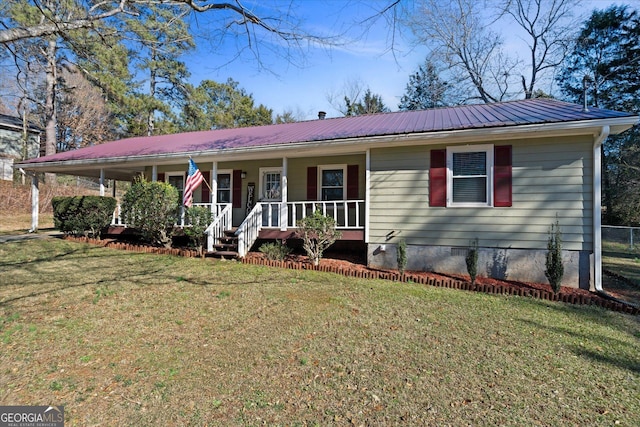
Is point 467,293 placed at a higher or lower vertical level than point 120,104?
lower

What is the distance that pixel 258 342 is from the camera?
3.86 m

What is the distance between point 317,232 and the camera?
7785mm

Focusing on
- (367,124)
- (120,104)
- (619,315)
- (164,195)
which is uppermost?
(120,104)

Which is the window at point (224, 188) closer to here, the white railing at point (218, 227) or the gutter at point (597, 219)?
the white railing at point (218, 227)

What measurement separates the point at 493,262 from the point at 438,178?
2.19m

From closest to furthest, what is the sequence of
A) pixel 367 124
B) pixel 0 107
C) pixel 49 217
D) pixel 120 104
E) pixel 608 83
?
pixel 367 124
pixel 49 217
pixel 608 83
pixel 120 104
pixel 0 107

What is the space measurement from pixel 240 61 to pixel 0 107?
31.2 metres

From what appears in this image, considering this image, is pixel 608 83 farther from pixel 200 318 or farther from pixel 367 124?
pixel 200 318

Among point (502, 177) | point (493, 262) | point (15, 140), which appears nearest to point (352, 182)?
point (502, 177)

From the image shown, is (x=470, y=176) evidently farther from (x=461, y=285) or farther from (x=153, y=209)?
(x=153, y=209)

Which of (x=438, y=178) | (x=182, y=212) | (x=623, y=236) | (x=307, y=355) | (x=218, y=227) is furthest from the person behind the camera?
(x=623, y=236)

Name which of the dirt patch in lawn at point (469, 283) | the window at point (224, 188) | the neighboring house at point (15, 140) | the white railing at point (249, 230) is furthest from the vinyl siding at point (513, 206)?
the neighboring house at point (15, 140)

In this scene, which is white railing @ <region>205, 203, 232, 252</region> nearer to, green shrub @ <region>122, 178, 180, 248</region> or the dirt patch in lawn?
the dirt patch in lawn

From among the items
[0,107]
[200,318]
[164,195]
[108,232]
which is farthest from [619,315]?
[0,107]
